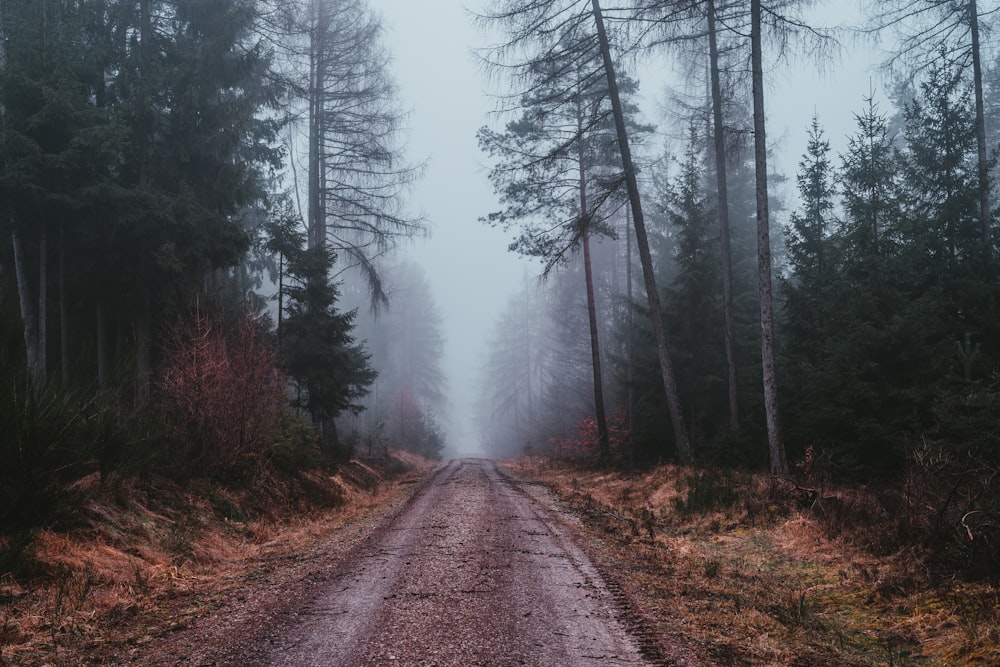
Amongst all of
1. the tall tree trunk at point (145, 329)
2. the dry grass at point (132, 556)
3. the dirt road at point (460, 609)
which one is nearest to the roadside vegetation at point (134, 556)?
the dry grass at point (132, 556)

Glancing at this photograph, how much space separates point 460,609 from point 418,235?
19462mm

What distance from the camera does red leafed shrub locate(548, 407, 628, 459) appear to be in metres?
24.4

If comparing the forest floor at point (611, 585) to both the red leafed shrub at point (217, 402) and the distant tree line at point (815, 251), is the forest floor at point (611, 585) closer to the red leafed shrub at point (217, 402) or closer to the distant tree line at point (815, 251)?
the red leafed shrub at point (217, 402)

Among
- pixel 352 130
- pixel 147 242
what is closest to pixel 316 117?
pixel 352 130

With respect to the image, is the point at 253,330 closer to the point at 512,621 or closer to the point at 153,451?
the point at 153,451

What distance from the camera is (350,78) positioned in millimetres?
23203

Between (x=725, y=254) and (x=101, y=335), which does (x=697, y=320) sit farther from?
(x=101, y=335)

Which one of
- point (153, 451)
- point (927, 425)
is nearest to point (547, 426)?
point (927, 425)

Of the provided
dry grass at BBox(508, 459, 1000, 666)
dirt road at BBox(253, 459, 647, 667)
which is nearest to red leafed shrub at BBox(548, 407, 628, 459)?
dry grass at BBox(508, 459, 1000, 666)

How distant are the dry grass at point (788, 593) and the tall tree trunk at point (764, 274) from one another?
233 cm

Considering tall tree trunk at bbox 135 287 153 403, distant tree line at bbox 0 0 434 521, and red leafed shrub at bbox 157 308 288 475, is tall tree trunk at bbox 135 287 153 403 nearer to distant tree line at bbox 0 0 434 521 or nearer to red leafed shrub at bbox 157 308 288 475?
distant tree line at bbox 0 0 434 521

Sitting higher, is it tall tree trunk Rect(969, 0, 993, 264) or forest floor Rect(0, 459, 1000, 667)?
tall tree trunk Rect(969, 0, 993, 264)

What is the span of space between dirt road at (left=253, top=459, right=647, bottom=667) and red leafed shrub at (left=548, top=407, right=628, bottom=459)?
1384 cm

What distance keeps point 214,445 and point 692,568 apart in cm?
797
